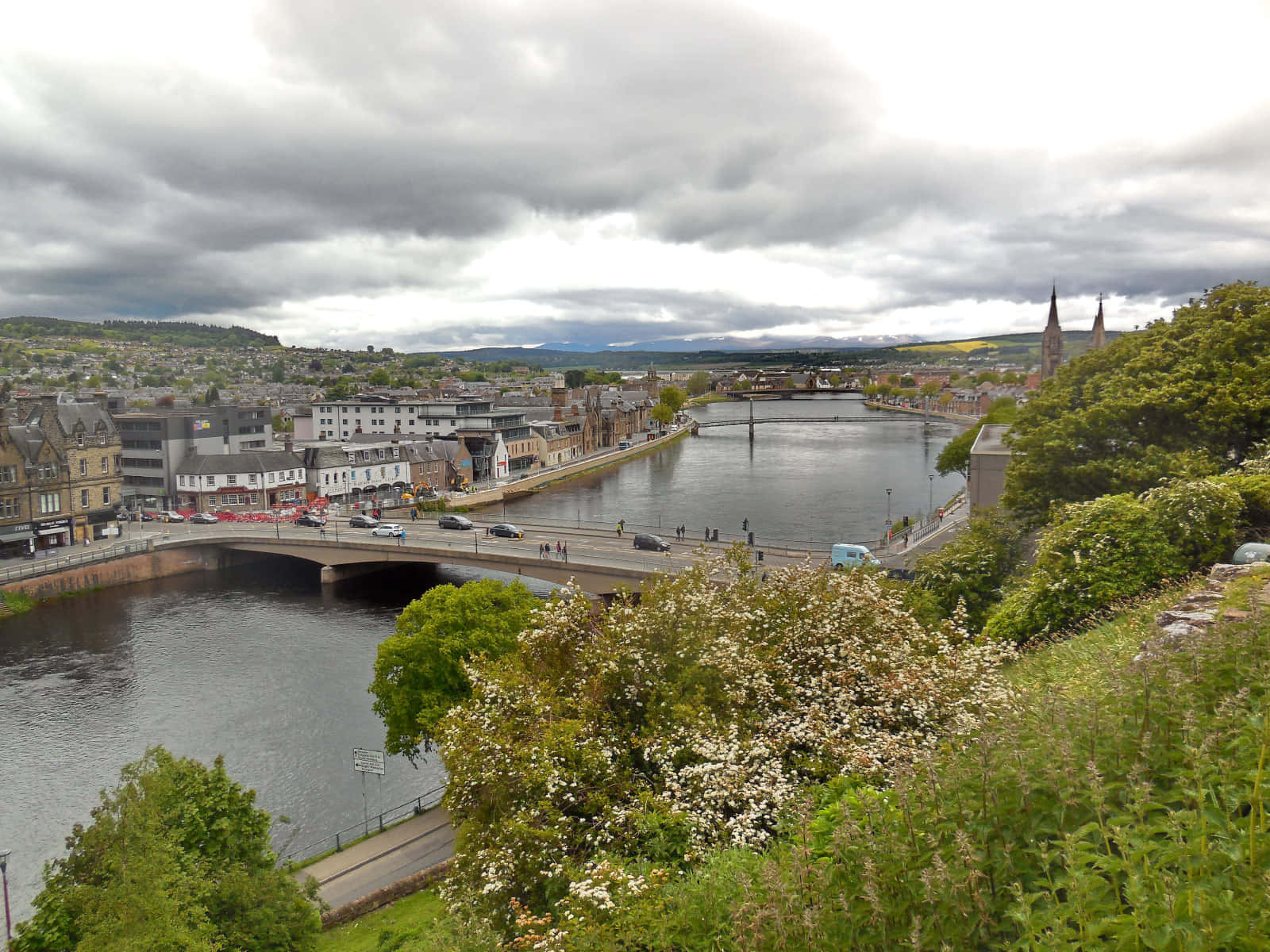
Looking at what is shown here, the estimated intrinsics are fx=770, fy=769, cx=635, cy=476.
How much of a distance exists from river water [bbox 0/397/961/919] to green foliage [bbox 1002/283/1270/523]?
17.0m

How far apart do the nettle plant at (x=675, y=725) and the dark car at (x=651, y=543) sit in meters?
21.6

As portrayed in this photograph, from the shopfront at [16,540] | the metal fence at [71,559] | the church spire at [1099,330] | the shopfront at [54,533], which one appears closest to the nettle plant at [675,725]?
the metal fence at [71,559]

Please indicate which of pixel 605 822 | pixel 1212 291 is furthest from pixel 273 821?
pixel 1212 291

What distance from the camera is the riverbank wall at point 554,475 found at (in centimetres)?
5678

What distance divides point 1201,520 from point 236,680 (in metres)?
26.7

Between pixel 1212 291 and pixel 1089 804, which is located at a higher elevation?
pixel 1212 291

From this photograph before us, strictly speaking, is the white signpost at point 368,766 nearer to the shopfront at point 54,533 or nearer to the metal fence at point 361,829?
the metal fence at point 361,829

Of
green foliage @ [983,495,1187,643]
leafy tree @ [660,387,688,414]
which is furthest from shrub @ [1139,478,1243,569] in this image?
leafy tree @ [660,387,688,414]

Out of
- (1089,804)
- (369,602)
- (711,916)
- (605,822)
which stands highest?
(1089,804)

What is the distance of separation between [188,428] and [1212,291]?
56.9 meters

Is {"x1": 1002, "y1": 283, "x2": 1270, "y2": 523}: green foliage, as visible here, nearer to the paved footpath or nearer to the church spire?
the paved footpath

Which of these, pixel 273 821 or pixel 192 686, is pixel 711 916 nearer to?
pixel 273 821

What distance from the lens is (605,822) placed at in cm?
820

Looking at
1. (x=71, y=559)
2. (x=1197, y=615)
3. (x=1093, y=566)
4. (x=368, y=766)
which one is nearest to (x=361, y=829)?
(x=368, y=766)
